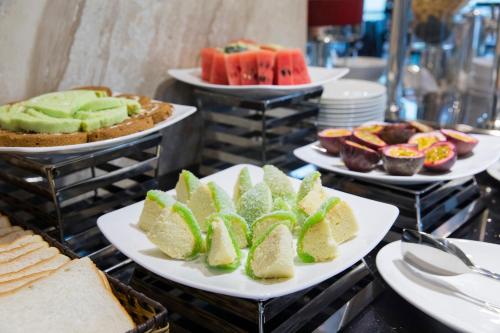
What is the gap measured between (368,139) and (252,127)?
0.28 m

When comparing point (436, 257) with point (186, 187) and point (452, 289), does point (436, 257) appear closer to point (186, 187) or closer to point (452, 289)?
point (452, 289)

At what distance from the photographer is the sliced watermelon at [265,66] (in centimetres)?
122

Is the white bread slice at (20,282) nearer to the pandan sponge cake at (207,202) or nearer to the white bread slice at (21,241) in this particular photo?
the white bread slice at (21,241)

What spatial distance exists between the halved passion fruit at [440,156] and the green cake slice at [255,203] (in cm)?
40

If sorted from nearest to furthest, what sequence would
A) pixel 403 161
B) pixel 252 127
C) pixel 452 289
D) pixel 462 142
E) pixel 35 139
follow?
pixel 452 289, pixel 35 139, pixel 403 161, pixel 462 142, pixel 252 127

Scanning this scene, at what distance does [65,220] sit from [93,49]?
0.42 m

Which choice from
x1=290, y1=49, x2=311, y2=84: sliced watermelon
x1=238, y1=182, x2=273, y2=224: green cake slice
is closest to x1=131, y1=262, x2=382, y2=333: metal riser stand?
x1=238, y1=182, x2=273, y2=224: green cake slice

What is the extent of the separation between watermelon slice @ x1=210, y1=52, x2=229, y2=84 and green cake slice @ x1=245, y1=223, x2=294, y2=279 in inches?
23.6

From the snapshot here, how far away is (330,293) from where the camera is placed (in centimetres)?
78

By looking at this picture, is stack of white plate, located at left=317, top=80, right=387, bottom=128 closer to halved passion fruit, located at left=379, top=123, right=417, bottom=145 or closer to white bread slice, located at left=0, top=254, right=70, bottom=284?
halved passion fruit, located at left=379, top=123, right=417, bottom=145

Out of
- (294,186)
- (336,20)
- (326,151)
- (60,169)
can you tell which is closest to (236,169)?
(294,186)

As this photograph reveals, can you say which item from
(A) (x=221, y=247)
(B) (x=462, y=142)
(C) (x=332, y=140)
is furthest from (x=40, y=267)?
(B) (x=462, y=142)

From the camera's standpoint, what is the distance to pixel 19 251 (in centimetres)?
77

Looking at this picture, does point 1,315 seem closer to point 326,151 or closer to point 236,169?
point 236,169
